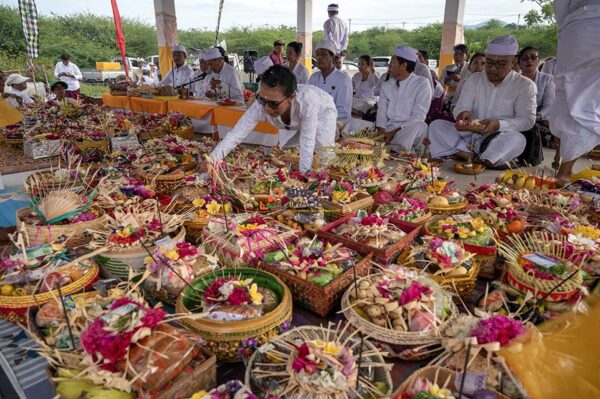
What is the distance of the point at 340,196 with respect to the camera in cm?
245

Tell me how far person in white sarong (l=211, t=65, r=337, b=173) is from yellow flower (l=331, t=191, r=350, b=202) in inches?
29.1

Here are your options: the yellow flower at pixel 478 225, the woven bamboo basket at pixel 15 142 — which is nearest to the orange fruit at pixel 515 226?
the yellow flower at pixel 478 225

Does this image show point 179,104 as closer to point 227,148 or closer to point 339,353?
point 227,148

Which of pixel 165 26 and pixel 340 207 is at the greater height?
pixel 165 26

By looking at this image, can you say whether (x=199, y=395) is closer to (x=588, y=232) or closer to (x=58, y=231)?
(x=58, y=231)

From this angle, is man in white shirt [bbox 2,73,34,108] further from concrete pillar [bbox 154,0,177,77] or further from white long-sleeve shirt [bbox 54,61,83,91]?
concrete pillar [bbox 154,0,177,77]

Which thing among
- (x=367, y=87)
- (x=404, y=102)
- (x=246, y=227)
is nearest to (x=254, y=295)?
(x=246, y=227)

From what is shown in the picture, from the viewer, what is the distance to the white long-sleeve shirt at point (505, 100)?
432 centimetres

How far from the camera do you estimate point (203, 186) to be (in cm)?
274

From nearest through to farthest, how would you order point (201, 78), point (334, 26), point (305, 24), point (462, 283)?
point (462, 283), point (201, 78), point (334, 26), point (305, 24)

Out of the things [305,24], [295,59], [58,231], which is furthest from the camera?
[305,24]

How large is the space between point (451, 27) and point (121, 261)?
10.8m

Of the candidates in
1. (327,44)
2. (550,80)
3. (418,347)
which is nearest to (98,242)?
(418,347)

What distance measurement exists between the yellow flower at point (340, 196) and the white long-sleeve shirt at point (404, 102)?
3137 mm
